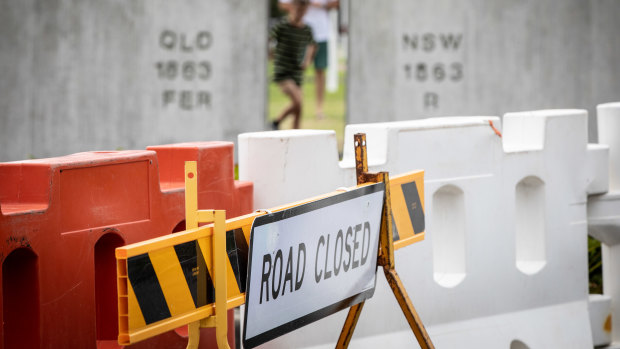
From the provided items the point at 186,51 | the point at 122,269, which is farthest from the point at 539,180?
the point at 186,51

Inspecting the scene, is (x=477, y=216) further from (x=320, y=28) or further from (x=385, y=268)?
(x=320, y=28)

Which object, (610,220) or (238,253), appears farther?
(610,220)

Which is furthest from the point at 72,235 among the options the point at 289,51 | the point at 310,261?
the point at 289,51

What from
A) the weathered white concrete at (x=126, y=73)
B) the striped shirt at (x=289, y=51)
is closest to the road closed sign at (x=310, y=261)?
the weathered white concrete at (x=126, y=73)

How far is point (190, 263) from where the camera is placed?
3307 mm

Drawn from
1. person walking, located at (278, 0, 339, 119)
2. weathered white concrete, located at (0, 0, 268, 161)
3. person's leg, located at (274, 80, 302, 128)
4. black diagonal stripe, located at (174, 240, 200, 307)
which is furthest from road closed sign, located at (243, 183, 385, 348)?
person walking, located at (278, 0, 339, 119)

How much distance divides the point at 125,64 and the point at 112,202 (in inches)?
306

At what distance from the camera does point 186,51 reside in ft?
38.8

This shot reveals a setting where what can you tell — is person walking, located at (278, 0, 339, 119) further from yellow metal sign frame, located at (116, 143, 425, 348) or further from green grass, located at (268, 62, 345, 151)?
→ yellow metal sign frame, located at (116, 143, 425, 348)

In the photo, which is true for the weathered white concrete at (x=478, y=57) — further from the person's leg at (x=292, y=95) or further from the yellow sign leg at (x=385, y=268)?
the yellow sign leg at (x=385, y=268)

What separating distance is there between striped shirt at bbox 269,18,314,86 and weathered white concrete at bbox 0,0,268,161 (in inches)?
81.7

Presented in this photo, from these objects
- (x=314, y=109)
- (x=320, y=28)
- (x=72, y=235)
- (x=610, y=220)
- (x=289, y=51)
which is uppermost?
(x=320, y=28)

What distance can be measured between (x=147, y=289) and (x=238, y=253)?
486mm

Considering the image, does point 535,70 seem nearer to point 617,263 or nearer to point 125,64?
point 125,64
